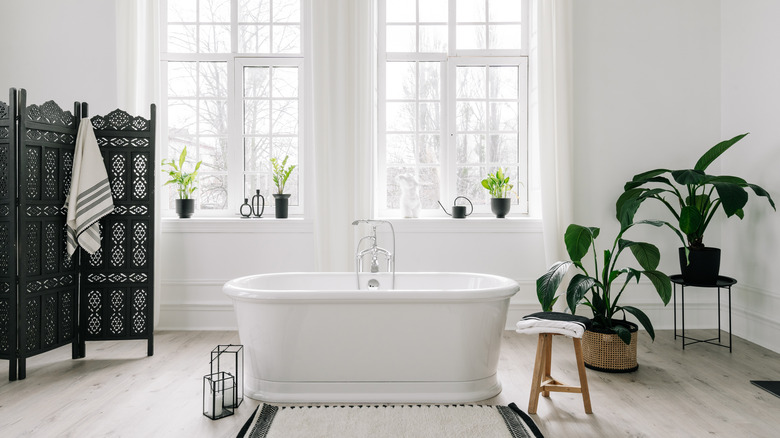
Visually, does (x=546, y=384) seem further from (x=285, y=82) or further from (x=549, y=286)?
(x=285, y=82)

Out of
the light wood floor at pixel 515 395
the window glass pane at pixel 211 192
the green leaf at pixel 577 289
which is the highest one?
the window glass pane at pixel 211 192

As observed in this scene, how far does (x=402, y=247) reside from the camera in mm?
3889

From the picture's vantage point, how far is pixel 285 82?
13.6 ft

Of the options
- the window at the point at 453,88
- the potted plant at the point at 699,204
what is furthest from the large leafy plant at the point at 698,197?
the window at the point at 453,88

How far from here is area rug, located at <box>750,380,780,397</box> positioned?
102 inches

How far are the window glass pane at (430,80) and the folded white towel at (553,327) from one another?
2268 millimetres

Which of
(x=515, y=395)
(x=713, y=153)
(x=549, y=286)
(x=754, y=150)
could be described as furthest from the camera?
(x=754, y=150)

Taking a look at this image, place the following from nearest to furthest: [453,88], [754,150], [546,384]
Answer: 1. [546,384]
2. [754,150]
3. [453,88]

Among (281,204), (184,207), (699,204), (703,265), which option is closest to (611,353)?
(703,265)

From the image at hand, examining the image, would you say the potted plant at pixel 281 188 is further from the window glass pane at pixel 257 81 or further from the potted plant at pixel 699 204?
the potted plant at pixel 699 204

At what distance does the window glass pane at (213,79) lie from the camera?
13.5 ft

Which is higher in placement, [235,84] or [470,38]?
[470,38]

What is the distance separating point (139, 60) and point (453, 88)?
93.7 inches

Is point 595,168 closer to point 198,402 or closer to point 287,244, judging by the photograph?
point 287,244
